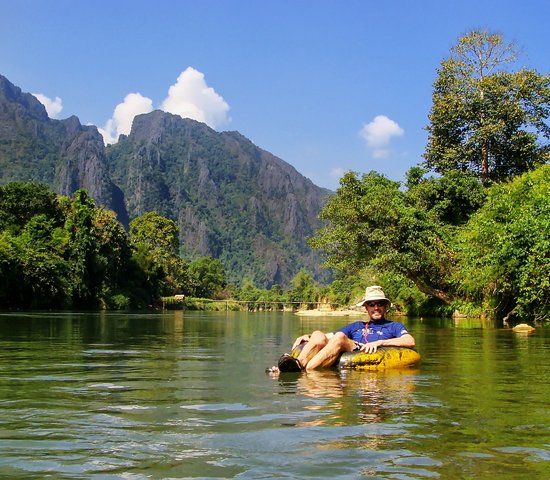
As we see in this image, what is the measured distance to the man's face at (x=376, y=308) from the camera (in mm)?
9225

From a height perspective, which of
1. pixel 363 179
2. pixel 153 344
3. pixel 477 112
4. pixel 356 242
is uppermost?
pixel 477 112

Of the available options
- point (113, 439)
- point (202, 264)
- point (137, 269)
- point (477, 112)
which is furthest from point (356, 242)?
point (202, 264)

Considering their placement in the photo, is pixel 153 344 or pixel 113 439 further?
pixel 153 344

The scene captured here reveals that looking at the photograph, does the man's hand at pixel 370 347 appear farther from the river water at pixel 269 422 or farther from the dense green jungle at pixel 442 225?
the dense green jungle at pixel 442 225

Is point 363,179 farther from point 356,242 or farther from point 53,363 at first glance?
point 53,363

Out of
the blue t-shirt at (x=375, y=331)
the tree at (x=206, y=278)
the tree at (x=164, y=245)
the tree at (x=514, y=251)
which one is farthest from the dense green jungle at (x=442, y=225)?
the tree at (x=206, y=278)

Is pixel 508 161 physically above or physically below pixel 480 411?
above

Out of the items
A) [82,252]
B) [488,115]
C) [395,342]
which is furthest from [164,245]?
[395,342]

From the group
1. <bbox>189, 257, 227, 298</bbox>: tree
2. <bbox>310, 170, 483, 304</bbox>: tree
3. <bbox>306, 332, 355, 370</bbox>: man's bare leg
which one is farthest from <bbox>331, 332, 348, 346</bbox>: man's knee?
<bbox>189, 257, 227, 298</bbox>: tree

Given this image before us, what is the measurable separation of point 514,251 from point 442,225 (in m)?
12.3

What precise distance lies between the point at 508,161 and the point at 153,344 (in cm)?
3186

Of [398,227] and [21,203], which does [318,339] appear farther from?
[21,203]

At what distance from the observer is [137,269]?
84.0 m

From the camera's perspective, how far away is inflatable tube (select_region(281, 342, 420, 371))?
29.0 feet
